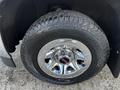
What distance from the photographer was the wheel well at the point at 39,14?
2545 mm

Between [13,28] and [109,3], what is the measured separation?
3.44ft

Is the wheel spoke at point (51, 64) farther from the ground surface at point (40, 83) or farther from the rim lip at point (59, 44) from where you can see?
the ground surface at point (40, 83)

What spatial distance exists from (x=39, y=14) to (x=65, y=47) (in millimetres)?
483

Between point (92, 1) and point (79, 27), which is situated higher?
point (92, 1)

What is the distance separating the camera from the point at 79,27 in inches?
98.3

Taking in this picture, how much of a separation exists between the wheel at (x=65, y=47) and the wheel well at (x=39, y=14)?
158 millimetres

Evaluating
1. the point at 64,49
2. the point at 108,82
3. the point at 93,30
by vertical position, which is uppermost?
the point at 93,30

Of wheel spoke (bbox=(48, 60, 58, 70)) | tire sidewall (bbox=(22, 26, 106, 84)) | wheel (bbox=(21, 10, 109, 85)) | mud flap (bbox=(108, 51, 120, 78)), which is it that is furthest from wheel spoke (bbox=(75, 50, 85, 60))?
mud flap (bbox=(108, 51, 120, 78))

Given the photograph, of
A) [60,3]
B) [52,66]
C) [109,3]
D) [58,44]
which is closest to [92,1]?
[109,3]

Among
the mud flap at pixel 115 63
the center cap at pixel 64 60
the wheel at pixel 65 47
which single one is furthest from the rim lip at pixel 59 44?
the mud flap at pixel 115 63

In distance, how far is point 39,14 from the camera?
2803 millimetres

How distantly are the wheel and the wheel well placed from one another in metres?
0.16

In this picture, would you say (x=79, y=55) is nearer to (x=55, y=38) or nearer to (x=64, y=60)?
(x=64, y=60)

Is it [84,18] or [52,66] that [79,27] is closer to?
[84,18]
